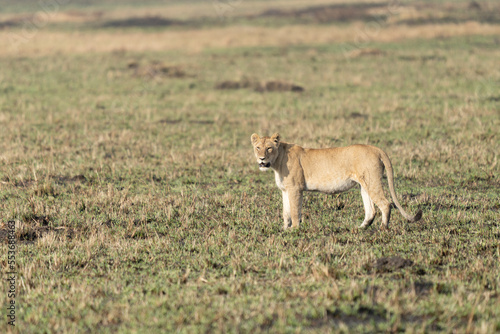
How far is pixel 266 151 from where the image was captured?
8.21 m

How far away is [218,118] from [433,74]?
11.7 metres

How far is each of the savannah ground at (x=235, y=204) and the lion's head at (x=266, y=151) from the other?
97 cm

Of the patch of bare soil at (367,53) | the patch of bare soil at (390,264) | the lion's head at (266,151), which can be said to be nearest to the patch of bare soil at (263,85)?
the patch of bare soil at (367,53)

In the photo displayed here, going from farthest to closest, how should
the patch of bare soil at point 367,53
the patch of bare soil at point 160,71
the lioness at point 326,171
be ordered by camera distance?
1. the patch of bare soil at point 367,53
2. the patch of bare soil at point 160,71
3. the lioness at point 326,171

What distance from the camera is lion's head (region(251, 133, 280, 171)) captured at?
26.7 ft

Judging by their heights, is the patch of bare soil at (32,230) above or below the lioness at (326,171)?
below

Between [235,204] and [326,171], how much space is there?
2154 mm

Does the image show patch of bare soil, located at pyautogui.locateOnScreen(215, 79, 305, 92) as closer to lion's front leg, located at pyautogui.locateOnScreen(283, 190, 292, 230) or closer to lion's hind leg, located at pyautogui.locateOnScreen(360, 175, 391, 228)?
lion's front leg, located at pyautogui.locateOnScreen(283, 190, 292, 230)

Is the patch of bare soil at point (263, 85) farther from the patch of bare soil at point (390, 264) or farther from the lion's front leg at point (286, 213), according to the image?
the patch of bare soil at point (390, 264)

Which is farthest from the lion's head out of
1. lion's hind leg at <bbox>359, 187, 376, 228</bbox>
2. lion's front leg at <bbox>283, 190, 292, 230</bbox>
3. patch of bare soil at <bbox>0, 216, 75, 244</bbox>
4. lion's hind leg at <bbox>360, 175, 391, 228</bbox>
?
patch of bare soil at <bbox>0, 216, 75, 244</bbox>

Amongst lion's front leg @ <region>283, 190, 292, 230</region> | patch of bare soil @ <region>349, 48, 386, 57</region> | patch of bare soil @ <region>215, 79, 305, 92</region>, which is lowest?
lion's front leg @ <region>283, 190, 292, 230</region>

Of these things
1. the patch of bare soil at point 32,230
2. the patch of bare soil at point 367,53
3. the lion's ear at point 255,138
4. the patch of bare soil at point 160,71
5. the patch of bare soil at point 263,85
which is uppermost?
the patch of bare soil at point 367,53

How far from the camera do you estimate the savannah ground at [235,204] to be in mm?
5875

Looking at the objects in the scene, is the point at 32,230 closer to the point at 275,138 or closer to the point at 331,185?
the point at 275,138
